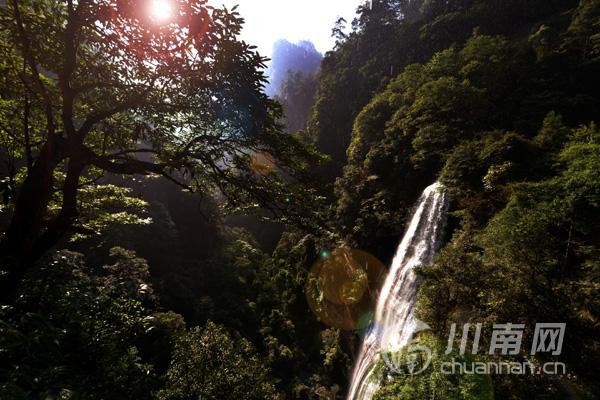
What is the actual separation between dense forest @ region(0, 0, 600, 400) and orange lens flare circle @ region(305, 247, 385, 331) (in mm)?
233

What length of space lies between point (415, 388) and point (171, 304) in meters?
23.2

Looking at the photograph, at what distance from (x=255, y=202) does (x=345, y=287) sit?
19.6 m

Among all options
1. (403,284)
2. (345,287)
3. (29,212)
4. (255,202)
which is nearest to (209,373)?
(255,202)

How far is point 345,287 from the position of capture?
2389 centimetres

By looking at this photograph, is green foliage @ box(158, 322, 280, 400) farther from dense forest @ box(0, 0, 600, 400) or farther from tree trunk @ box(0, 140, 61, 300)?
tree trunk @ box(0, 140, 61, 300)

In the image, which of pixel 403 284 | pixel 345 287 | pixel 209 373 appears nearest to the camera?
pixel 209 373

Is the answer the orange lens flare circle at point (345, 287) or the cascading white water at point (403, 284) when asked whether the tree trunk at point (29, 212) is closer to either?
the cascading white water at point (403, 284)

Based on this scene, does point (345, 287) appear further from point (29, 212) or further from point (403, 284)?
point (29, 212)

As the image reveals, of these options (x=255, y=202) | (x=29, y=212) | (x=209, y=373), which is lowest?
(x=209, y=373)

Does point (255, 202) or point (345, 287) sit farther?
point (345, 287)

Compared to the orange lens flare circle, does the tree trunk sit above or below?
above

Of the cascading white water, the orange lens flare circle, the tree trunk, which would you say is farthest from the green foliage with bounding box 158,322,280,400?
the orange lens flare circle

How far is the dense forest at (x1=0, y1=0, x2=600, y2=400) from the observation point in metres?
4.22

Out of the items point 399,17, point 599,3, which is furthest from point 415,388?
point 399,17
